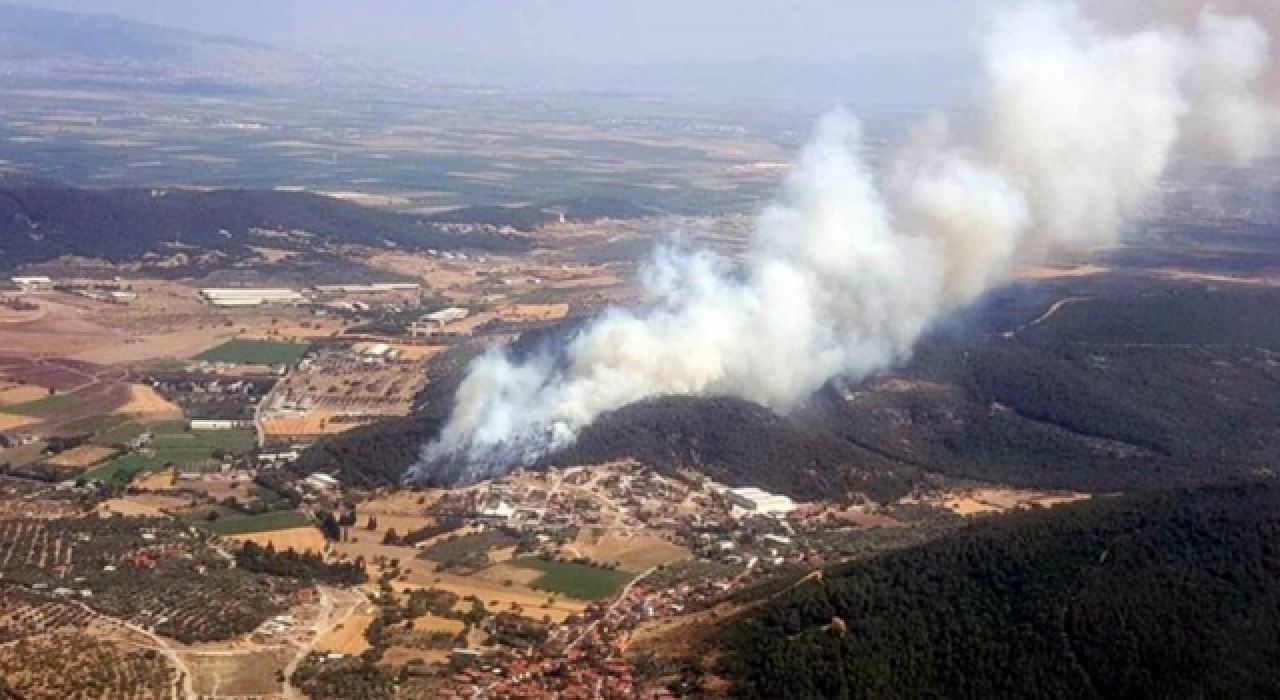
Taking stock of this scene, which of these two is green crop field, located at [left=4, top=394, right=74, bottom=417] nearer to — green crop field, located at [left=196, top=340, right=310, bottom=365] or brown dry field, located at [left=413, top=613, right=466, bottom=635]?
Answer: green crop field, located at [left=196, top=340, right=310, bottom=365]

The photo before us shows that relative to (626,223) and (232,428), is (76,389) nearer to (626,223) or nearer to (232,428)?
(232,428)

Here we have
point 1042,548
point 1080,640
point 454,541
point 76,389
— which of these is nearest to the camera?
point 1080,640

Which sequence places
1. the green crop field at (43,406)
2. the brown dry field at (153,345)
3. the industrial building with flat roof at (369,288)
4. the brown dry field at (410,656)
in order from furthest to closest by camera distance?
the industrial building with flat roof at (369,288) → the brown dry field at (153,345) → the green crop field at (43,406) → the brown dry field at (410,656)

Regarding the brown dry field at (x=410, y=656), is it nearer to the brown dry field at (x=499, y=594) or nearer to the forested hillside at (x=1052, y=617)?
the brown dry field at (x=499, y=594)

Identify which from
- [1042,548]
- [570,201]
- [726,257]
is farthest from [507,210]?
[1042,548]

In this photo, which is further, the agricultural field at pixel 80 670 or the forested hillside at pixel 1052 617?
the agricultural field at pixel 80 670

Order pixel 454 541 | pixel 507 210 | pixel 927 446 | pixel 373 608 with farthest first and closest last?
pixel 507 210, pixel 927 446, pixel 454 541, pixel 373 608

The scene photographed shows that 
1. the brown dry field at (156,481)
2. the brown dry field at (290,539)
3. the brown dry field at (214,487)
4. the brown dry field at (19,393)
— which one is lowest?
the brown dry field at (19,393)

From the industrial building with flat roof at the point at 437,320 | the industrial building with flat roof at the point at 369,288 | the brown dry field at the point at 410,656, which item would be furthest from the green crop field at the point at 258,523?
the industrial building with flat roof at the point at 369,288
